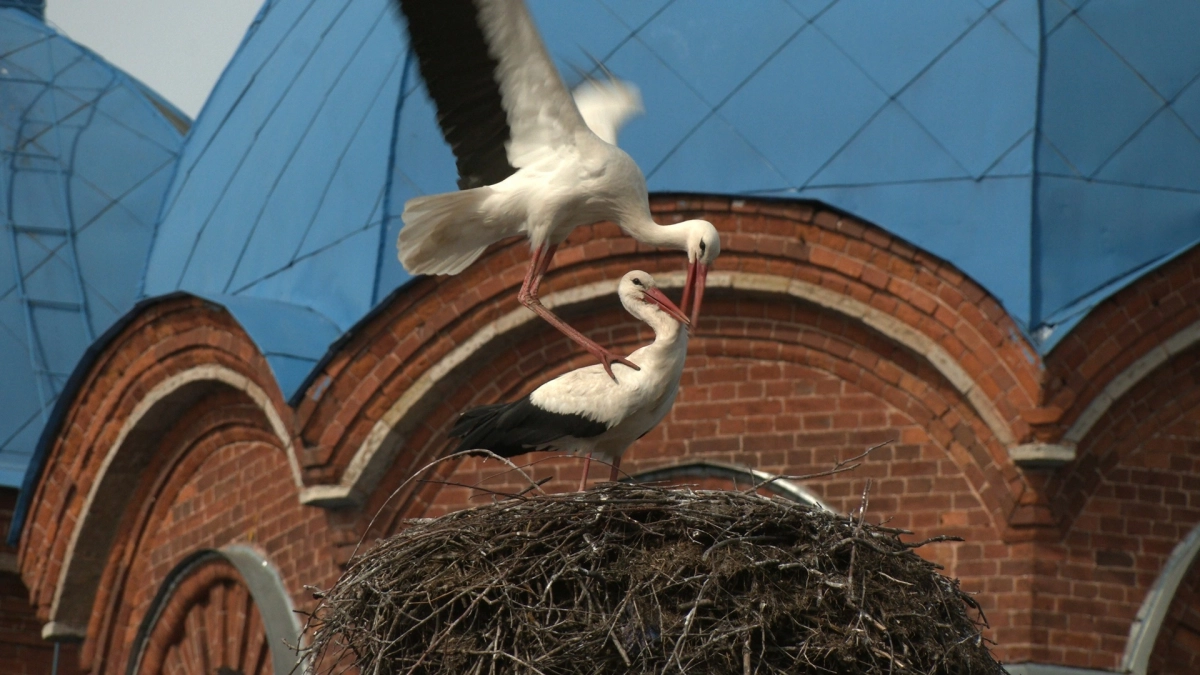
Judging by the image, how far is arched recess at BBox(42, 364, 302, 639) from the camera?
12.4m

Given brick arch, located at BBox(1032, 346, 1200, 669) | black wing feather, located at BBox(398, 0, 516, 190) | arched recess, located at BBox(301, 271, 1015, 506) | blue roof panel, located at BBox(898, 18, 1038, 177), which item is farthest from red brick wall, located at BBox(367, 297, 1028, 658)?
black wing feather, located at BBox(398, 0, 516, 190)

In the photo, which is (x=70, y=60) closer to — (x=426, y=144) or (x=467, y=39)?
(x=426, y=144)

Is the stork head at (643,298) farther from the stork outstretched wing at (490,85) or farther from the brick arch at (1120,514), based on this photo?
the brick arch at (1120,514)

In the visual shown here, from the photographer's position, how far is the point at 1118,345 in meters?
10.4

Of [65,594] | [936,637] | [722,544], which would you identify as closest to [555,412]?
[722,544]

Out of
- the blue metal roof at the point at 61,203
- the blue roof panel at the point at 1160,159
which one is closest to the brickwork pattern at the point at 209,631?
the blue metal roof at the point at 61,203

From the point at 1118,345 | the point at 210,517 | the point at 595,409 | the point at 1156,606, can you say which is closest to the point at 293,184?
the point at 210,517

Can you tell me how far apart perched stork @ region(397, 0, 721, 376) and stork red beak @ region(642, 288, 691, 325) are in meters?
0.11

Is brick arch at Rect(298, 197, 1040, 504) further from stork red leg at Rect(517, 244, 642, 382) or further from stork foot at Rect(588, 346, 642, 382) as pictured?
stork foot at Rect(588, 346, 642, 382)

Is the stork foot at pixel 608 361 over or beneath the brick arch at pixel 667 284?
beneath

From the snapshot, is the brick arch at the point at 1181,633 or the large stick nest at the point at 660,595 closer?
the large stick nest at the point at 660,595

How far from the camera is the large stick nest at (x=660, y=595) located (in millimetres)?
7523

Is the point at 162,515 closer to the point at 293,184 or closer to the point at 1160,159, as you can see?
the point at 293,184

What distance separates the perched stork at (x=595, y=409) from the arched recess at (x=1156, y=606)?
3036 millimetres
